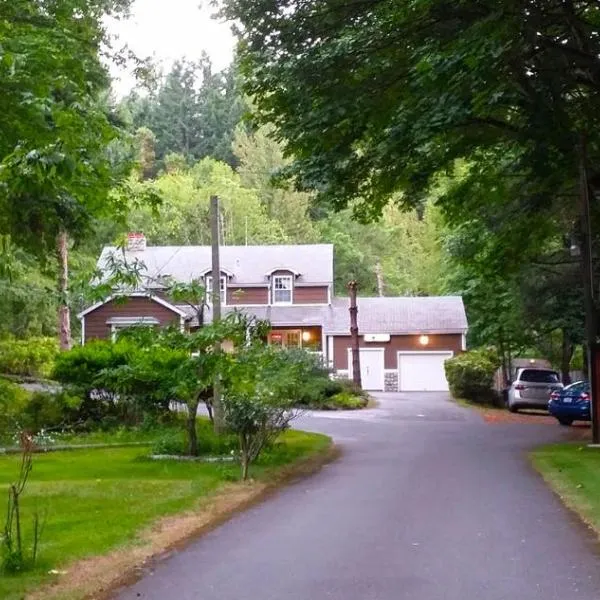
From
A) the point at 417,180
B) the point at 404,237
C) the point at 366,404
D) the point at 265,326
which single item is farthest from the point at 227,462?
the point at 404,237

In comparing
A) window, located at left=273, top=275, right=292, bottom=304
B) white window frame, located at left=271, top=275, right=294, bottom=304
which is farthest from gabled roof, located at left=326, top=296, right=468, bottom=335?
window, located at left=273, top=275, right=292, bottom=304

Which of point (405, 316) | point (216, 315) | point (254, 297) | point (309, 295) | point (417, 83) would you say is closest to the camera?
point (417, 83)

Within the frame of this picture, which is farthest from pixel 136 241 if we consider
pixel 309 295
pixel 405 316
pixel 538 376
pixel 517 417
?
pixel 517 417

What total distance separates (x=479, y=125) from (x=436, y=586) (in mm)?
13481

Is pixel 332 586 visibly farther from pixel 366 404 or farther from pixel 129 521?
pixel 366 404

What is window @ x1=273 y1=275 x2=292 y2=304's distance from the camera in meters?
50.5

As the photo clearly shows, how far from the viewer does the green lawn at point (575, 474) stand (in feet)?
39.3

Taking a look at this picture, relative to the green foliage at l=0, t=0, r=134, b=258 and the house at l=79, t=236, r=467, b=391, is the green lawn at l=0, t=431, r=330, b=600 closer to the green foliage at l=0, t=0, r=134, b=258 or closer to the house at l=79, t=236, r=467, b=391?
the green foliage at l=0, t=0, r=134, b=258

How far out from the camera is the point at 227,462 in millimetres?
16922

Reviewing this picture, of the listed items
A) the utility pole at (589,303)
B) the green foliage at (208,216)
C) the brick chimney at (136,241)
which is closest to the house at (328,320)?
the brick chimney at (136,241)

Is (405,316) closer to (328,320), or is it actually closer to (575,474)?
(328,320)

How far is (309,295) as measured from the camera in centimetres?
5075

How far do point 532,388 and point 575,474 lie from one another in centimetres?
2036

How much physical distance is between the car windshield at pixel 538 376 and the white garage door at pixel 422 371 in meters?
13.9
